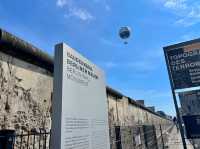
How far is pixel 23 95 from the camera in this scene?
9.35ft

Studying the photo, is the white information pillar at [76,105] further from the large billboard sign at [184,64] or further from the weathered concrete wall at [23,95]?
the large billboard sign at [184,64]

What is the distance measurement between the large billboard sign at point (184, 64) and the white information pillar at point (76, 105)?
11.1ft

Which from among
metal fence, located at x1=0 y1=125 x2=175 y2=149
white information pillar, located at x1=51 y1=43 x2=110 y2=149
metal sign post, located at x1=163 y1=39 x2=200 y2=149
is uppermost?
metal sign post, located at x1=163 y1=39 x2=200 y2=149

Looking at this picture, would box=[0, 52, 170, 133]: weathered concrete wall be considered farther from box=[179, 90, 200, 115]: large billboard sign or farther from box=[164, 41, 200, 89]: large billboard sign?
box=[179, 90, 200, 115]: large billboard sign

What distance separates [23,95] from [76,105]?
0.90m

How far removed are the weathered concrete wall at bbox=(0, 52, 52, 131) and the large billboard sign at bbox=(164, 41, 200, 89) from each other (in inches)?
149

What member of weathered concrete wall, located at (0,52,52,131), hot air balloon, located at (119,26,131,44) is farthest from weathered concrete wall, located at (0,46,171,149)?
hot air balloon, located at (119,26,131,44)

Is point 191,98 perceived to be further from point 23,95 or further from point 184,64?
point 23,95

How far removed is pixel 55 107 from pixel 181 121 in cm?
430

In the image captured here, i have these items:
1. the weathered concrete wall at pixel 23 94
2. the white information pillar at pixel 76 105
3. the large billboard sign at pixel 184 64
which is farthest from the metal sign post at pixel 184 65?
the weathered concrete wall at pixel 23 94

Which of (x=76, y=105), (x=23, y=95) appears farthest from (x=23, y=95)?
(x=76, y=105)

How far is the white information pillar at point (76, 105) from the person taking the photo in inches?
81.7

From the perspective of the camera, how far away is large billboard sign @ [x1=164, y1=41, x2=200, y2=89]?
5625mm

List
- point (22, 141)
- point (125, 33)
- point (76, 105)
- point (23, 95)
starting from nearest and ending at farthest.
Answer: point (76, 105)
point (22, 141)
point (23, 95)
point (125, 33)
